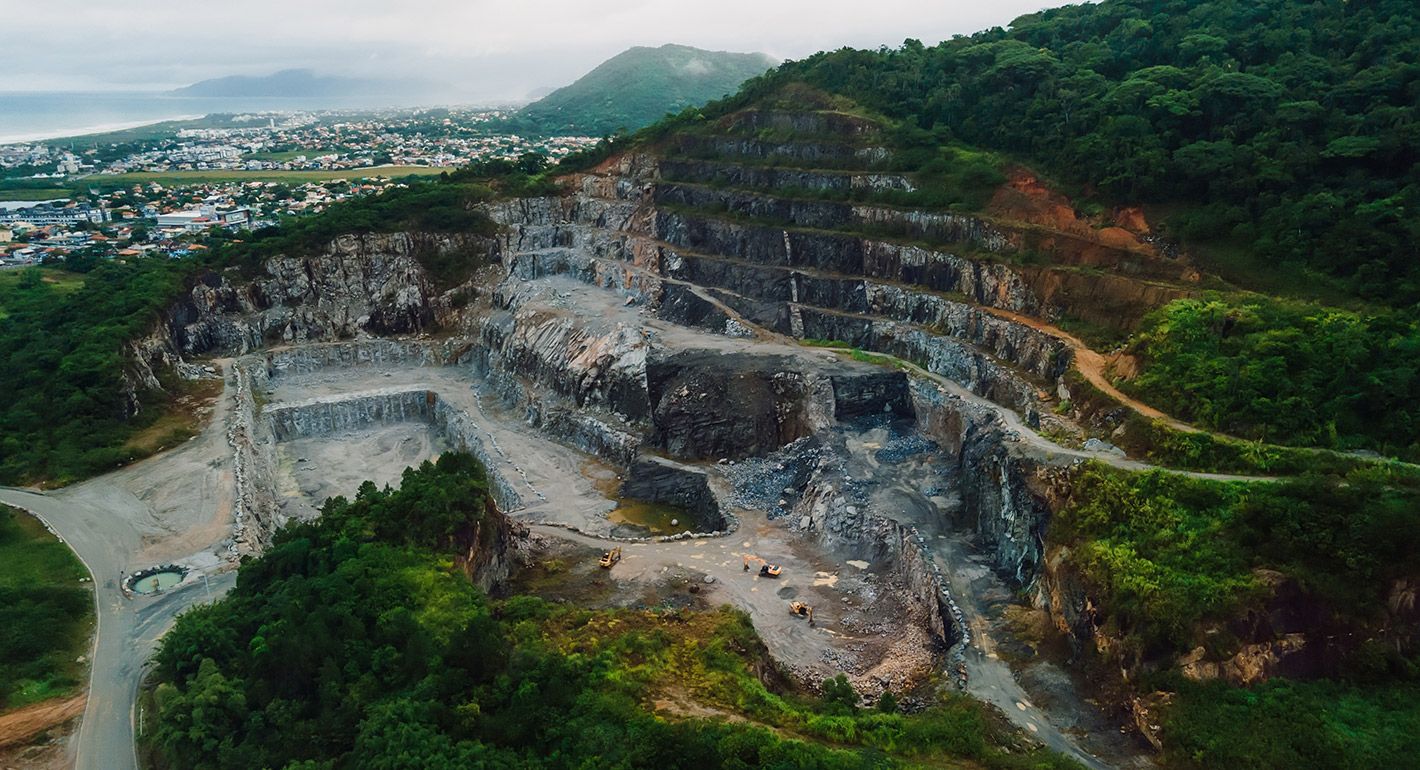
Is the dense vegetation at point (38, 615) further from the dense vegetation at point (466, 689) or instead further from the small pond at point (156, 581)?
the dense vegetation at point (466, 689)

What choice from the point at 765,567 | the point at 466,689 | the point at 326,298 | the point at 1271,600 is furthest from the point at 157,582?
the point at 1271,600

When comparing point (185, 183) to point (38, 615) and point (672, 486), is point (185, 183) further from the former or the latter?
point (38, 615)

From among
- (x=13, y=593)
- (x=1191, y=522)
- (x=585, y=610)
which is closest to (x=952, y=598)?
(x=1191, y=522)

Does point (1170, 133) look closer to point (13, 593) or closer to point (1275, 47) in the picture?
point (1275, 47)

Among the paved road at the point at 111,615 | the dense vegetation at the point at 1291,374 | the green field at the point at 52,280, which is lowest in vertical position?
the paved road at the point at 111,615

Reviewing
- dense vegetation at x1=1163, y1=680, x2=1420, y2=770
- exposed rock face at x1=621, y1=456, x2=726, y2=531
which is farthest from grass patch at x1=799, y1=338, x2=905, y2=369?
dense vegetation at x1=1163, y1=680, x2=1420, y2=770

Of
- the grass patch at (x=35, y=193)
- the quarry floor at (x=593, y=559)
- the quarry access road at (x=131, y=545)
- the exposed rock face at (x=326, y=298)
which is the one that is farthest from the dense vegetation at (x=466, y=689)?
the grass patch at (x=35, y=193)

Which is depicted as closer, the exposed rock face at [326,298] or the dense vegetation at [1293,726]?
the dense vegetation at [1293,726]
